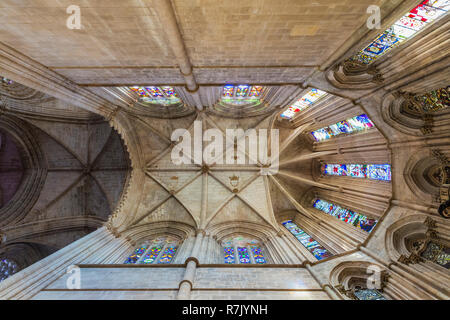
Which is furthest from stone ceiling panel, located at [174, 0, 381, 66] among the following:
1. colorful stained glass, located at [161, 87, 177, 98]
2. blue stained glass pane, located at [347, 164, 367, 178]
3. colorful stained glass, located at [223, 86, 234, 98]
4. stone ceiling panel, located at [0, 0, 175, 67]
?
blue stained glass pane, located at [347, 164, 367, 178]

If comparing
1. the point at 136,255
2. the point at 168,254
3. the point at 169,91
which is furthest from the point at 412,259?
the point at 169,91

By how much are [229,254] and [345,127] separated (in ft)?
26.3

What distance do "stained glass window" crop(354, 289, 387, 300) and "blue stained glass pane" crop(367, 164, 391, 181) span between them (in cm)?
438

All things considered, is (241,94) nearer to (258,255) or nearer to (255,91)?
(255,91)

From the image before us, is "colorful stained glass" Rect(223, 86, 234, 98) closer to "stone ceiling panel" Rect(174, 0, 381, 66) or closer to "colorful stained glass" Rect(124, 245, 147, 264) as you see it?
"stone ceiling panel" Rect(174, 0, 381, 66)

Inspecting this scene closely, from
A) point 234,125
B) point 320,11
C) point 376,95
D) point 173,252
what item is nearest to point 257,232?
point 173,252

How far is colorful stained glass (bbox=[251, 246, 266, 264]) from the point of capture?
804cm

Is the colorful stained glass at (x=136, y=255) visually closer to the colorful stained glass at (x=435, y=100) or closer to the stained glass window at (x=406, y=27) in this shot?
the stained glass window at (x=406, y=27)

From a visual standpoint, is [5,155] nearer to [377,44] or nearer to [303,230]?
[303,230]

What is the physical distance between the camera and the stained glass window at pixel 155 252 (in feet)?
26.4

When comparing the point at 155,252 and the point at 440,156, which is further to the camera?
the point at 155,252

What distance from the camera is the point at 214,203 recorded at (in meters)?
11.5

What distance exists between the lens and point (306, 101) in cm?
1083

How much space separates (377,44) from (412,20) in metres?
0.90
